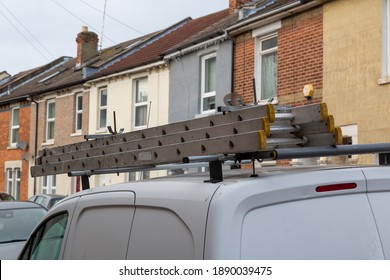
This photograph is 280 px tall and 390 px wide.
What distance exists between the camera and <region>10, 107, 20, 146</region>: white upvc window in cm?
2778

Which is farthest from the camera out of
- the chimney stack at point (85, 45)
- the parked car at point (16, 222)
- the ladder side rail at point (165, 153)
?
the chimney stack at point (85, 45)

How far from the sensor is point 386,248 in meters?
2.34

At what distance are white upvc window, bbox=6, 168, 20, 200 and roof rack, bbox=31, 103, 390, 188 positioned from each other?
24.9m

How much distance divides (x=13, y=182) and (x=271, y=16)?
1835 cm

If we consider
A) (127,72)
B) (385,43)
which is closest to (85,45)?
(127,72)

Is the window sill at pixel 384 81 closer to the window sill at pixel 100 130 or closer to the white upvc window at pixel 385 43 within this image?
the white upvc window at pixel 385 43

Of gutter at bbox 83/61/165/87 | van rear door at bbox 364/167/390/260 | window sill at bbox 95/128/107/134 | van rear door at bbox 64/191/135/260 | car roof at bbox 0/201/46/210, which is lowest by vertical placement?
car roof at bbox 0/201/46/210

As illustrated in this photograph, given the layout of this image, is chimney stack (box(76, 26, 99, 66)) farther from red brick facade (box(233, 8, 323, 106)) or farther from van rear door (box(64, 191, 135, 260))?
van rear door (box(64, 191, 135, 260))

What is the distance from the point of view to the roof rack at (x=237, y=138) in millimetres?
2381

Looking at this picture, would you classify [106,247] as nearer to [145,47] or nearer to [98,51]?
[145,47]

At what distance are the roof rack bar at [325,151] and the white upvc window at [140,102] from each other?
16.3 metres

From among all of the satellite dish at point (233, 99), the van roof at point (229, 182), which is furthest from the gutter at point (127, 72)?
the van roof at point (229, 182)

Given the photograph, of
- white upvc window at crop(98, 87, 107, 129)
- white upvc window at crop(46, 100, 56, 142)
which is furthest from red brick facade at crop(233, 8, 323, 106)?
white upvc window at crop(46, 100, 56, 142)

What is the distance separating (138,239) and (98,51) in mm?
25260
